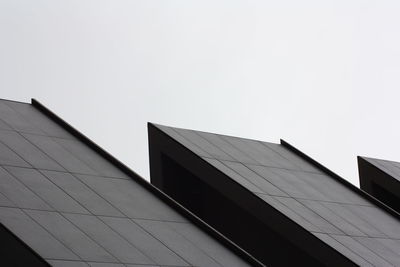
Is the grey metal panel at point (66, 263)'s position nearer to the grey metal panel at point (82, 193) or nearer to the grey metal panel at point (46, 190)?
the grey metal panel at point (46, 190)

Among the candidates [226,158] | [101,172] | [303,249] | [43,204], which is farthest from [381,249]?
[43,204]

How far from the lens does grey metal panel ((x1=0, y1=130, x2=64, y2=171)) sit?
18.2 m

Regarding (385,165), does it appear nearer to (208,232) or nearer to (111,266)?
(208,232)

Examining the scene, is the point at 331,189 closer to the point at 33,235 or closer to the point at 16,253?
the point at 33,235

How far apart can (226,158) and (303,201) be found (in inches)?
88.1

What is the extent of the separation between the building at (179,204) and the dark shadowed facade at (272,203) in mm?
33

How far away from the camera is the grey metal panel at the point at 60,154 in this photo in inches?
739

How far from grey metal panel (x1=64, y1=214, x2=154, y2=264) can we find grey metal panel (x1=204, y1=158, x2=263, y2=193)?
5977 mm

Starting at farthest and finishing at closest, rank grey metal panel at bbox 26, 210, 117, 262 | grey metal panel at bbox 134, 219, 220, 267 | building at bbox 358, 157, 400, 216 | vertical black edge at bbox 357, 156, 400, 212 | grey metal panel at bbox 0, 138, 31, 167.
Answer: building at bbox 358, 157, 400, 216, vertical black edge at bbox 357, 156, 400, 212, grey metal panel at bbox 0, 138, 31, 167, grey metal panel at bbox 134, 219, 220, 267, grey metal panel at bbox 26, 210, 117, 262

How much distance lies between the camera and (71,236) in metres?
15.3

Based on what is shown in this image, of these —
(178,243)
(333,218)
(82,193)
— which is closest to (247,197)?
(333,218)

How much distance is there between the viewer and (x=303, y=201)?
22.7 meters

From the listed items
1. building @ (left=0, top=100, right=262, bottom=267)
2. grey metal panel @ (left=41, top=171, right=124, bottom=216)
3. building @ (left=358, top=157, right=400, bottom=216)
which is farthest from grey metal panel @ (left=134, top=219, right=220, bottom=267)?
building @ (left=358, top=157, right=400, bottom=216)

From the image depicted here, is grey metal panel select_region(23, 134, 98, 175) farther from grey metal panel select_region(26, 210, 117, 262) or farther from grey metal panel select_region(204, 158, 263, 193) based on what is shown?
grey metal panel select_region(204, 158, 263, 193)
